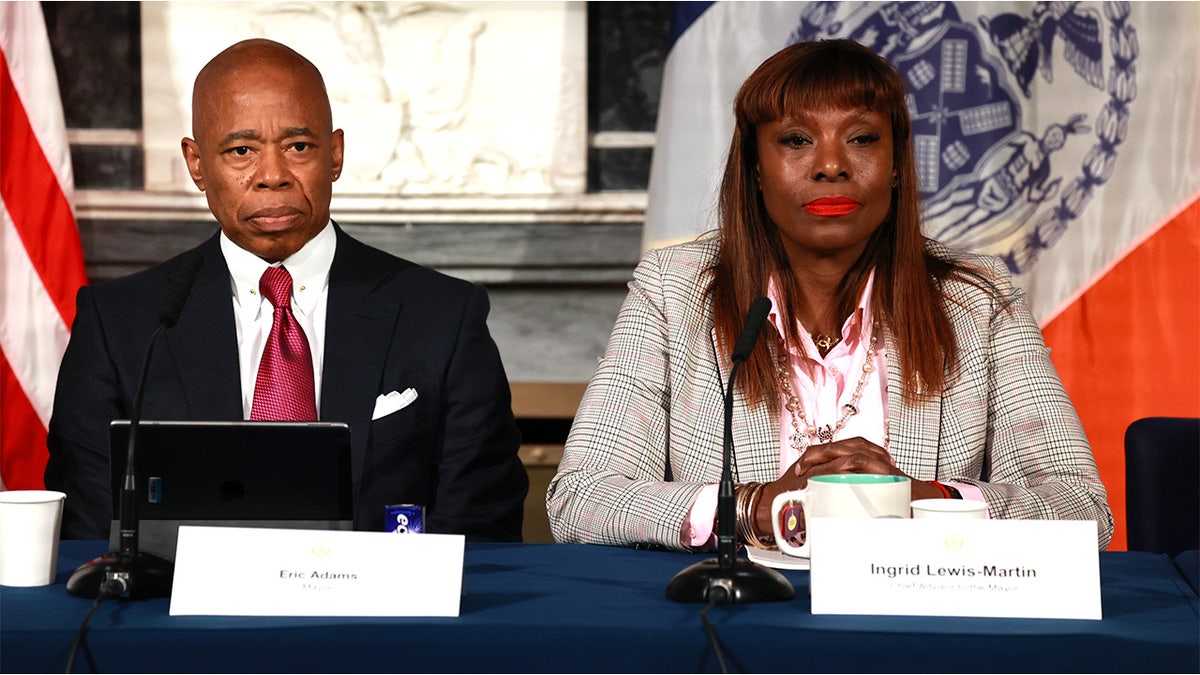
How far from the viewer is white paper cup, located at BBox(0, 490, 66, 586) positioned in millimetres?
1315

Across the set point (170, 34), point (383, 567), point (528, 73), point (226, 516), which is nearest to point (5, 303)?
point (170, 34)

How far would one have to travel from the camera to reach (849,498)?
134cm

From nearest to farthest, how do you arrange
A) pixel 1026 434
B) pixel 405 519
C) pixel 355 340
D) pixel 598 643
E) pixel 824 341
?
pixel 598 643
pixel 405 519
pixel 1026 434
pixel 824 341
pixel 355 340

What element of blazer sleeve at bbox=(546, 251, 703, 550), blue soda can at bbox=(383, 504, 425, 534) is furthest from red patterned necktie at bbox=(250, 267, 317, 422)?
blue soda can at bbox=(383, 504, 425, 534)

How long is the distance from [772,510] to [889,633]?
12.9 inches

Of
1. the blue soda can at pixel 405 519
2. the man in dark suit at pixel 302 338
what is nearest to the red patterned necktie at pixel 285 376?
the man in dark suit at pixel 302 338

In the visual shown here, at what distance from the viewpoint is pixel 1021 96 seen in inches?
110

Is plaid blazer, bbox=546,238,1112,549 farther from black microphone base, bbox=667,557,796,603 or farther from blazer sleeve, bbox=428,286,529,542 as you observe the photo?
black microphone base, bbox=667,557,796,603

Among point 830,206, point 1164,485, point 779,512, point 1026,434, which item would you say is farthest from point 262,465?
point 1164,485

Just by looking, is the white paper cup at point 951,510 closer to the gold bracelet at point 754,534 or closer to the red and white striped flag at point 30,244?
the gold bracelet at point 754,534

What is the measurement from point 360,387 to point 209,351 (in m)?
0.23

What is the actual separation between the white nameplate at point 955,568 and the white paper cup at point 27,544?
74 cm

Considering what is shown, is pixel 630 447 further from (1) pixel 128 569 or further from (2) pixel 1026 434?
(1) pixel 128 569

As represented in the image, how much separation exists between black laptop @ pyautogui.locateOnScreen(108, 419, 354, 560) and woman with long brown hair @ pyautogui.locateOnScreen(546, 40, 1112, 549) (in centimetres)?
47
